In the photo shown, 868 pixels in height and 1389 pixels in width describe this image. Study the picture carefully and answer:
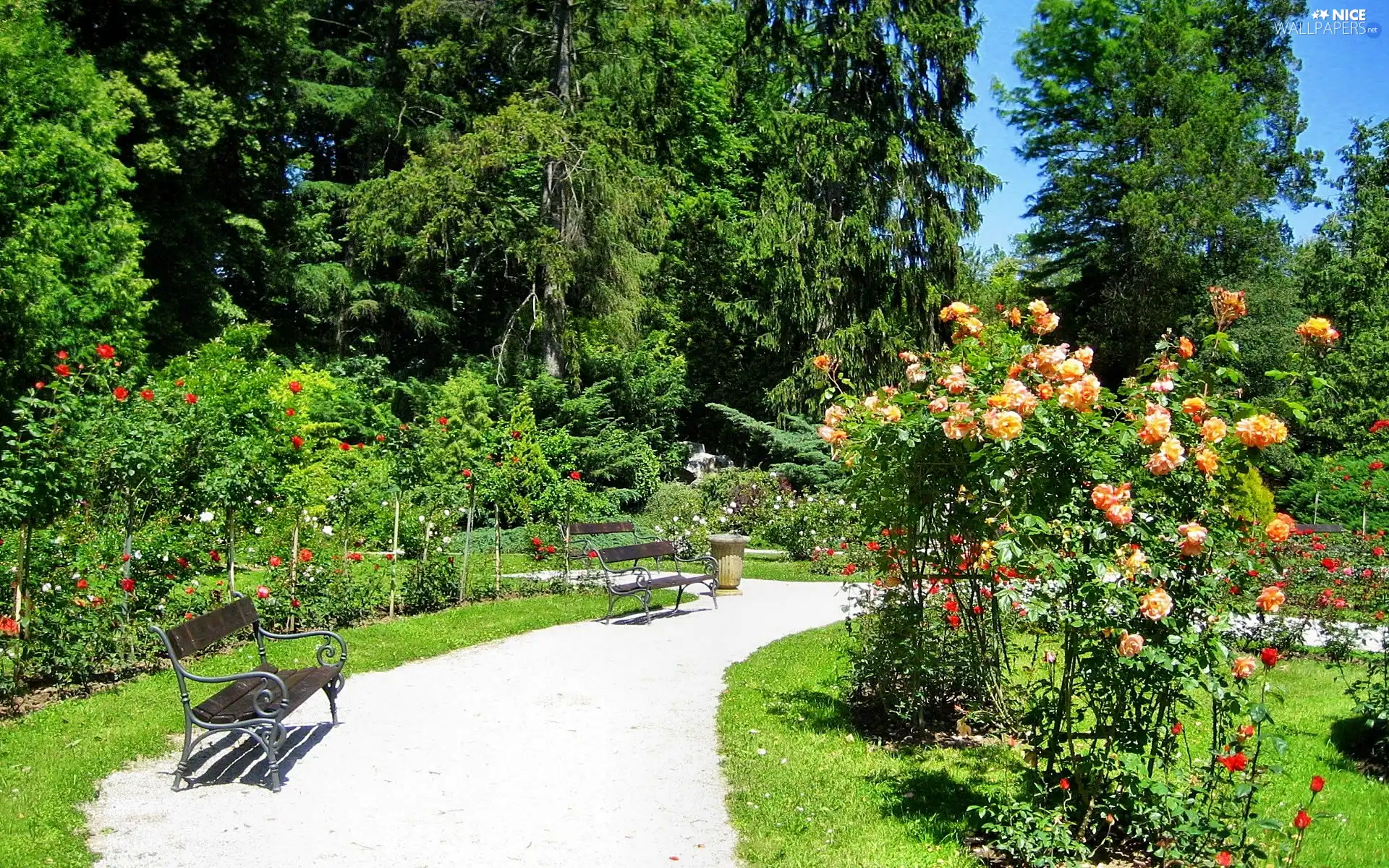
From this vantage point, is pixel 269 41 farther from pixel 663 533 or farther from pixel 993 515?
pixel 993 515

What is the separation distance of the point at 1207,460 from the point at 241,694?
17.4 feet

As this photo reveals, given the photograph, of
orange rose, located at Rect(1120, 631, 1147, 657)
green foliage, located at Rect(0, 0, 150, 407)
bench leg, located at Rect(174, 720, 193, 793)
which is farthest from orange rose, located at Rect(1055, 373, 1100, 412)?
green foliage, located at Rect(0, 0, 150, 407)

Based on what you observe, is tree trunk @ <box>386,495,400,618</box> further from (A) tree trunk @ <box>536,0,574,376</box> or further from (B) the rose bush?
(A) tree trunk @ <box>536,0,574,376</box>

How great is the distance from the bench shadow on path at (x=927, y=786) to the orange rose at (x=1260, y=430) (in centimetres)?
211

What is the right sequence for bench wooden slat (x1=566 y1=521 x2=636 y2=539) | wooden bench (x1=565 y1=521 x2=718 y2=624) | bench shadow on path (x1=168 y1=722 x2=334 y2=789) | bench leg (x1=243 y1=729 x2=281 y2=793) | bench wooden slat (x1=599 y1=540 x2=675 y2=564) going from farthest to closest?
bench wooden slat (x1=566 y1=521 x2=636 y2=539)
bench wooden slat (x1=599 y1=540 x2=675 y2=564)
wooden bench (x1=565 y1=521 x2=718 y2=624)
bench shadow on path (x1=168 y1=722 x2=334 y2=789)
bench leg (x1=243 y1=729 x2=281 y2=793)

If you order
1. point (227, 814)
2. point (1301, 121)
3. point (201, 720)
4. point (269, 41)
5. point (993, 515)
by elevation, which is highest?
point (1301, 121)

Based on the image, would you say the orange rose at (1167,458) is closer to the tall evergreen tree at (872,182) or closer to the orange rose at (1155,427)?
the orange rose at (1155,427)

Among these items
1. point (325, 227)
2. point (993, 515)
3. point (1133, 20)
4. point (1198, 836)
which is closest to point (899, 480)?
point (993, 515)

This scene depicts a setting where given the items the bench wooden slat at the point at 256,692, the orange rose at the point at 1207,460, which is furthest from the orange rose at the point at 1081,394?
the bench wooden slat at the point at 256,692

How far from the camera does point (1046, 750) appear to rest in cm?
442

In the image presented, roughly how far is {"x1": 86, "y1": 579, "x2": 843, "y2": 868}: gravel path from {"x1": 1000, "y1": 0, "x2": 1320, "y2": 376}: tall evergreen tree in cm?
2210

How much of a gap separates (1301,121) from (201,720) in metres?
33.1

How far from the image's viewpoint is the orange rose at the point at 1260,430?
388 centimetres

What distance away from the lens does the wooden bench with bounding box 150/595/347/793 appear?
5410mm
